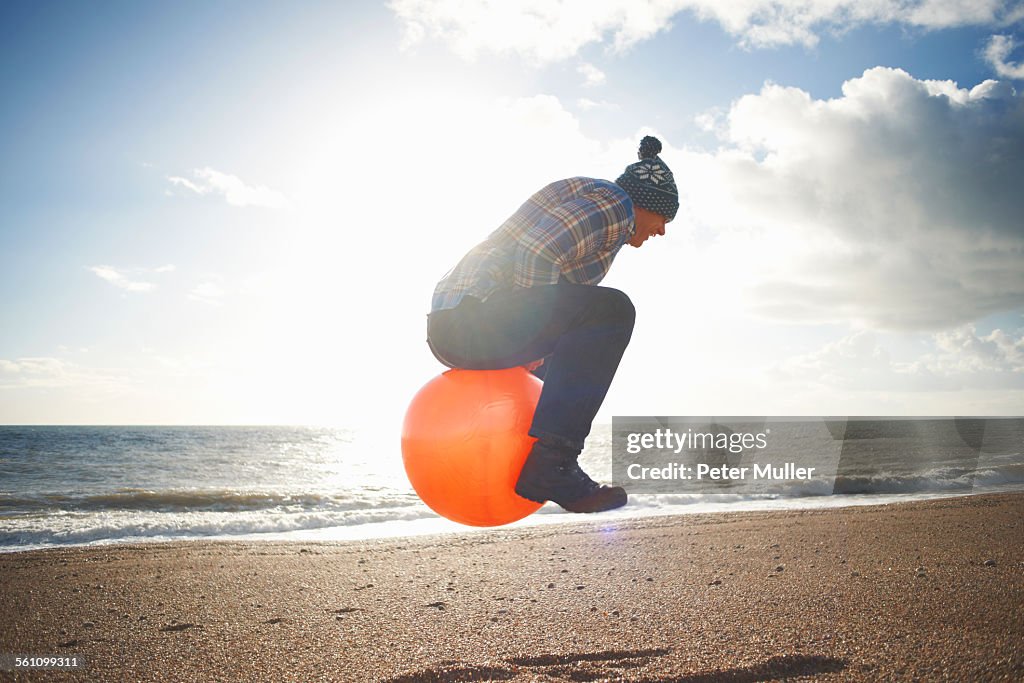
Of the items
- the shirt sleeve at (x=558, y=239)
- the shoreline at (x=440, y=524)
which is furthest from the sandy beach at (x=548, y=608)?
the shirt sleeve at (x=558, y=239)

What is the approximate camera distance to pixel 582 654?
651cm

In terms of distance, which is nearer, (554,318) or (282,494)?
(554,318)

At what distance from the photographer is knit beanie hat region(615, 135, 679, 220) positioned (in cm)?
247

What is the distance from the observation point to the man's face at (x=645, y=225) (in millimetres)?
2484

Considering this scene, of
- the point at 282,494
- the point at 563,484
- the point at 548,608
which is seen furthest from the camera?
the point at 282,494

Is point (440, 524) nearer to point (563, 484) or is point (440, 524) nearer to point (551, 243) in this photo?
point (563, 484)

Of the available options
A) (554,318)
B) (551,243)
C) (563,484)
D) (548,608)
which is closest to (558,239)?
(551,243)

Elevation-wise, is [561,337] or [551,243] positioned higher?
[551,243]

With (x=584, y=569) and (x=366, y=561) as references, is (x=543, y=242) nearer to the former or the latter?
(x=584, y=569)

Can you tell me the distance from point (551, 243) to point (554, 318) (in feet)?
0.85

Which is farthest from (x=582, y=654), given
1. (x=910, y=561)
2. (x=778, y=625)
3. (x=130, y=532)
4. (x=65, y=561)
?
(x=130, y=532)

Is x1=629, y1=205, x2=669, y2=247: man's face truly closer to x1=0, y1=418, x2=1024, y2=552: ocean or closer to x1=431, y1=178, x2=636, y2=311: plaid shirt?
x1=431, y1=178, x2=636, y2=311: plaid shirt

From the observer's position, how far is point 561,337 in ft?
7.76

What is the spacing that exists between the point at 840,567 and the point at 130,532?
14479mm
